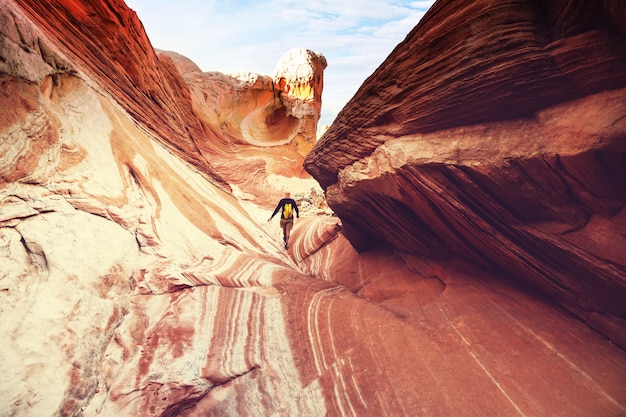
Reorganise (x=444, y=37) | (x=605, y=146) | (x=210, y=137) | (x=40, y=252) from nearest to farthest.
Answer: (x=605, y=146), (x=40, y=252), (x=444, y=37), (x=210, y=137)

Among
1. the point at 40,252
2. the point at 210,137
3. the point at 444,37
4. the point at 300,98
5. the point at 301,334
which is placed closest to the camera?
the point at 40,252

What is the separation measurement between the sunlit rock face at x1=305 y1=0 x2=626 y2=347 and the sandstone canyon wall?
0.30ft

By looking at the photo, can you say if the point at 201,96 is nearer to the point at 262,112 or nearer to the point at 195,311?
the point at 262,112

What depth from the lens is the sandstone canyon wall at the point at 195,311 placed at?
8.71 ft

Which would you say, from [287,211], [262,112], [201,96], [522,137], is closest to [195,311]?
[522,137]

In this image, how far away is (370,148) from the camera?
16.5 feet

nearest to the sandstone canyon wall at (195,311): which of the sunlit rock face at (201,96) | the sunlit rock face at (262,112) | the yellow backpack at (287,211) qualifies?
the sunlit rock face at (201,96)

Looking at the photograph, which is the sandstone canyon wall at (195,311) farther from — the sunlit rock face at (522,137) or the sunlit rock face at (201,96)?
the sunlit rock face at (201,96)

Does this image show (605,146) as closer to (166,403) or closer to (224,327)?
(224,327)

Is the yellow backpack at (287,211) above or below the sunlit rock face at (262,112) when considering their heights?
below

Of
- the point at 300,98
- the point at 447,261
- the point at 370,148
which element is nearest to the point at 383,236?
the point at 447,261

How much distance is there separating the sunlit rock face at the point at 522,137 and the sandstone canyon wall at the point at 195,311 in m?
0.09

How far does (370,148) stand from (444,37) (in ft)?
6.44

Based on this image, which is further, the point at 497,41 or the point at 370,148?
the point at 370,148
